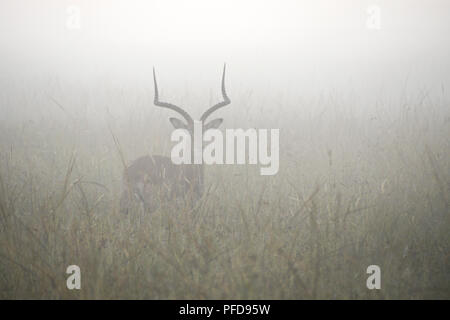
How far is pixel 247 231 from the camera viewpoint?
2.85 metres

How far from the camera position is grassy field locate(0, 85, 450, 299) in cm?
250

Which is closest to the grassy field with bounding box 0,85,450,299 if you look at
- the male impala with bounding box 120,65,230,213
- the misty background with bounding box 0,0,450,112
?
the male impala with bounding box 120,65,230,213

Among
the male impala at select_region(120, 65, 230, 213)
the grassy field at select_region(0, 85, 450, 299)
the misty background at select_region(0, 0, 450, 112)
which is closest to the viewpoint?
the grassy field at select_region(0, 85, 450, 299)

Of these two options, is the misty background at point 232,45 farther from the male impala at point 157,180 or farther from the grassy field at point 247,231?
the male impala at point 157,180

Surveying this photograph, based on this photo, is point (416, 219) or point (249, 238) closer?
point (249, 238)

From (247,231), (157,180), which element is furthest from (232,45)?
(247,231)

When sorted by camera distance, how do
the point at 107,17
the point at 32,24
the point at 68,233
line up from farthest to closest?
the point at 107,17, the point at 32,24, the point at 68,233

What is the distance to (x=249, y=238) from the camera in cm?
286

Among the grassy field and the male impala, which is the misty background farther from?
the male impala

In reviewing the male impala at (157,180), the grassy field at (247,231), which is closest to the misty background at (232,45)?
the grassy field at (247,231)

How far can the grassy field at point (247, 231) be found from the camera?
2.50 meters

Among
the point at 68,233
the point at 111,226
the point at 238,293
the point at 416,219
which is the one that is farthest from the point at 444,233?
the point at 68,233
